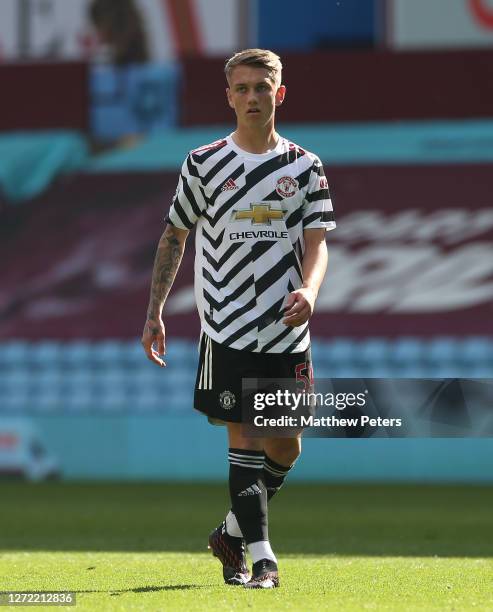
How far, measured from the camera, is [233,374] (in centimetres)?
439

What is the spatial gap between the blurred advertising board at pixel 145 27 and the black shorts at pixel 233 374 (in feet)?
35.7

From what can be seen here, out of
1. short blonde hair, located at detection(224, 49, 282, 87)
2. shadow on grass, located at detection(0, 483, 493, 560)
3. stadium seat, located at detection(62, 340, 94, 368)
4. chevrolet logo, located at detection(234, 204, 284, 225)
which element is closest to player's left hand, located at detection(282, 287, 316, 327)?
chevrolet logo, located at detection(234, 204, 284, 225)

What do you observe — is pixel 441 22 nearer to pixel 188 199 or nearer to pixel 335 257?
pixel 335 257

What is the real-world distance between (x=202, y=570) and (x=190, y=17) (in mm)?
11014

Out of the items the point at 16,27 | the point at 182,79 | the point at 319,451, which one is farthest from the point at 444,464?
the point at 16,27

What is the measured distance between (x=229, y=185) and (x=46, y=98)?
432 inches

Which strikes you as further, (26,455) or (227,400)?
(26,455)

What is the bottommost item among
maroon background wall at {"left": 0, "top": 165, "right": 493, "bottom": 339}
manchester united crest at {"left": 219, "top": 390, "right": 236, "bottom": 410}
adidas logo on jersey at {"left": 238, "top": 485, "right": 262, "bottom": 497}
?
maroon background wall at {"left": 0, "top": 165, "right": 493, "bottom": 339}

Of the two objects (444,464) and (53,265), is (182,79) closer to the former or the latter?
(53,265)

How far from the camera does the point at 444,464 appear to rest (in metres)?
12.4

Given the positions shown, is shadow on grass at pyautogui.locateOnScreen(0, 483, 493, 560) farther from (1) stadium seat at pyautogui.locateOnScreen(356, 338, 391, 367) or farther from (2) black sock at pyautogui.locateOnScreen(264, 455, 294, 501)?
(1) stadium seat at pyautogui.locateOnScreen(356, 338, 391, 367)

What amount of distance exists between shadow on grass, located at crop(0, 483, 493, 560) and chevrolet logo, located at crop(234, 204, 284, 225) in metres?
1.97

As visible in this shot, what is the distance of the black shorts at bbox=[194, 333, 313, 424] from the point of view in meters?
4.37

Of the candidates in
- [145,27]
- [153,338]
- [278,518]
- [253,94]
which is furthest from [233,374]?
[145,27]
